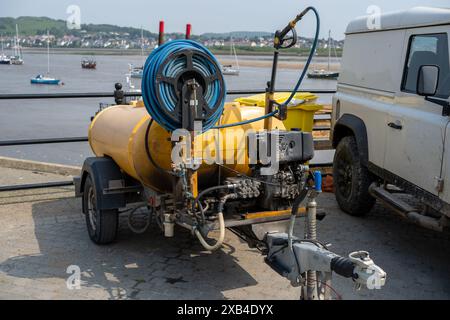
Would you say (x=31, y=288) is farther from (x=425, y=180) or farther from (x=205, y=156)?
(x=425, y=180)

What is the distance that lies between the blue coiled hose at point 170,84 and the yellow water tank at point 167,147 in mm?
238

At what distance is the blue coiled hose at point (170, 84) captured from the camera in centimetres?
439

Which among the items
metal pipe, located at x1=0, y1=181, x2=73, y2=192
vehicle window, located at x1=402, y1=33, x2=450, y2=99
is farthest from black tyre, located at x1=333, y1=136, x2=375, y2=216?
metal pipe, located at x1=0, y1=181, x2=73, y2=192

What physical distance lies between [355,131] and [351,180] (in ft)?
2.12

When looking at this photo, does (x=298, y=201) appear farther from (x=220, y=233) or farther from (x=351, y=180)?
(x=351, y=180)

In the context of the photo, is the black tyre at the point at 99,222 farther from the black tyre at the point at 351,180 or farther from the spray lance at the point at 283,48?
the black tyre at the point at 351,180

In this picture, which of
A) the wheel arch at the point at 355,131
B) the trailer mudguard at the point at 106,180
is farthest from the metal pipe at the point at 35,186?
the wheel arch at the point at 355,131

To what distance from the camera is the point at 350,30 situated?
22.7 ft

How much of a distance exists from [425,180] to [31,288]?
357 cm

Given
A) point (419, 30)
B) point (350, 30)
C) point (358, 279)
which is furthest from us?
point (350, 30)

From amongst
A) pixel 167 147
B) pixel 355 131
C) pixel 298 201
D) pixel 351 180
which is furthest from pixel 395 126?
pixel 167 147

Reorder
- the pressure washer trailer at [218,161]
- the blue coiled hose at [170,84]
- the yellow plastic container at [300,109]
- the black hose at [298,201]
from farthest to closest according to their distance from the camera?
the yellow plastic container at [300,109], the blue coiled hose at [170,84], the pressure washer trailer at [218,161], the black hose at [298,201]

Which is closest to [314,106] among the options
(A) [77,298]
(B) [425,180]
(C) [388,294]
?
(B) [425,180]

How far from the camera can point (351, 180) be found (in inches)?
262
